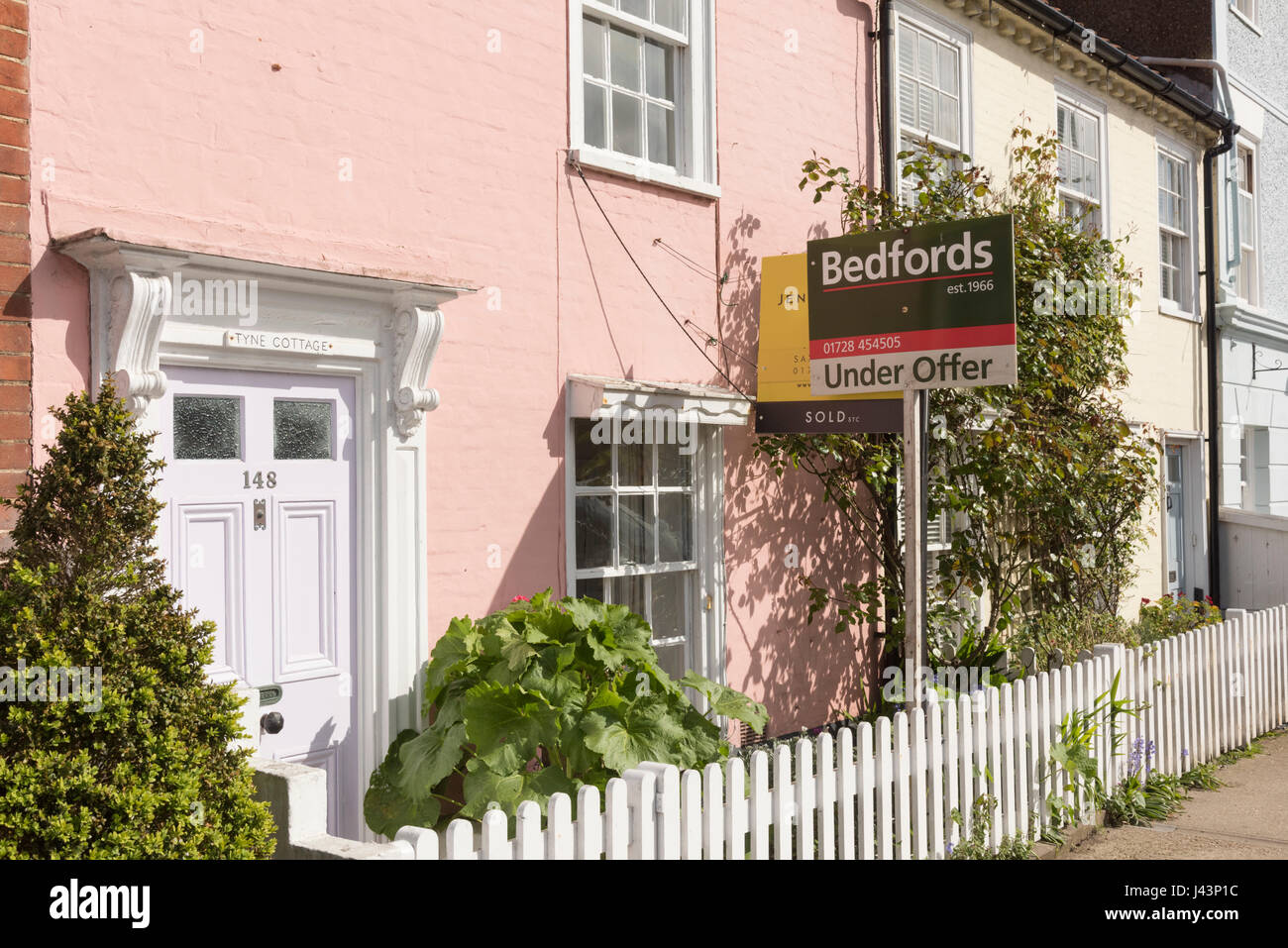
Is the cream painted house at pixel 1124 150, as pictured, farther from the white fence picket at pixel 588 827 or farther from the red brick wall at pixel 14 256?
the red brick wall at pixel 14 256

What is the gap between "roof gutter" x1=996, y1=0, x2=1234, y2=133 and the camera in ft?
34.7

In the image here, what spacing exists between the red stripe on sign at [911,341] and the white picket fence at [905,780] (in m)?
1.71

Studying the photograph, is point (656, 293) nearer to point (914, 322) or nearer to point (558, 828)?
point (914, 322)

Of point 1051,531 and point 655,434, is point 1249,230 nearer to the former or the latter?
point 1051,531

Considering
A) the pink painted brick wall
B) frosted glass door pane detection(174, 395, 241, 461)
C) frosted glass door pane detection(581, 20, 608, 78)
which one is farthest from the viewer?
frosted glass door pane detection(581, 20, 608, 78)

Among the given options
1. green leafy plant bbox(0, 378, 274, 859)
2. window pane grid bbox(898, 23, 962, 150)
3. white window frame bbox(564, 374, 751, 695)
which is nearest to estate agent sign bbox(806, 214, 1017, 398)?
white window frame bbox(564, 374, 751, 695)

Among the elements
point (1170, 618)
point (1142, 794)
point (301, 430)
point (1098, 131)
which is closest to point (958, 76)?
point (1098, 131)

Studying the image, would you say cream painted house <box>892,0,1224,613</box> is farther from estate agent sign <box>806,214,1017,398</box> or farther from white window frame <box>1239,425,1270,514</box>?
estate agent sign <box>806,214,1017,398</box>

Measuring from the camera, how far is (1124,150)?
1259 cm

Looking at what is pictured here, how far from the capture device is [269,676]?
520 centimetres

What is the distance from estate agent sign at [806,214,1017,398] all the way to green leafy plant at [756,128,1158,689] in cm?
193

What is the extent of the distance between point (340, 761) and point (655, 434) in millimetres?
2684

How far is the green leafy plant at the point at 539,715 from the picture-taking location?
5.00 meters

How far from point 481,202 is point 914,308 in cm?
228
